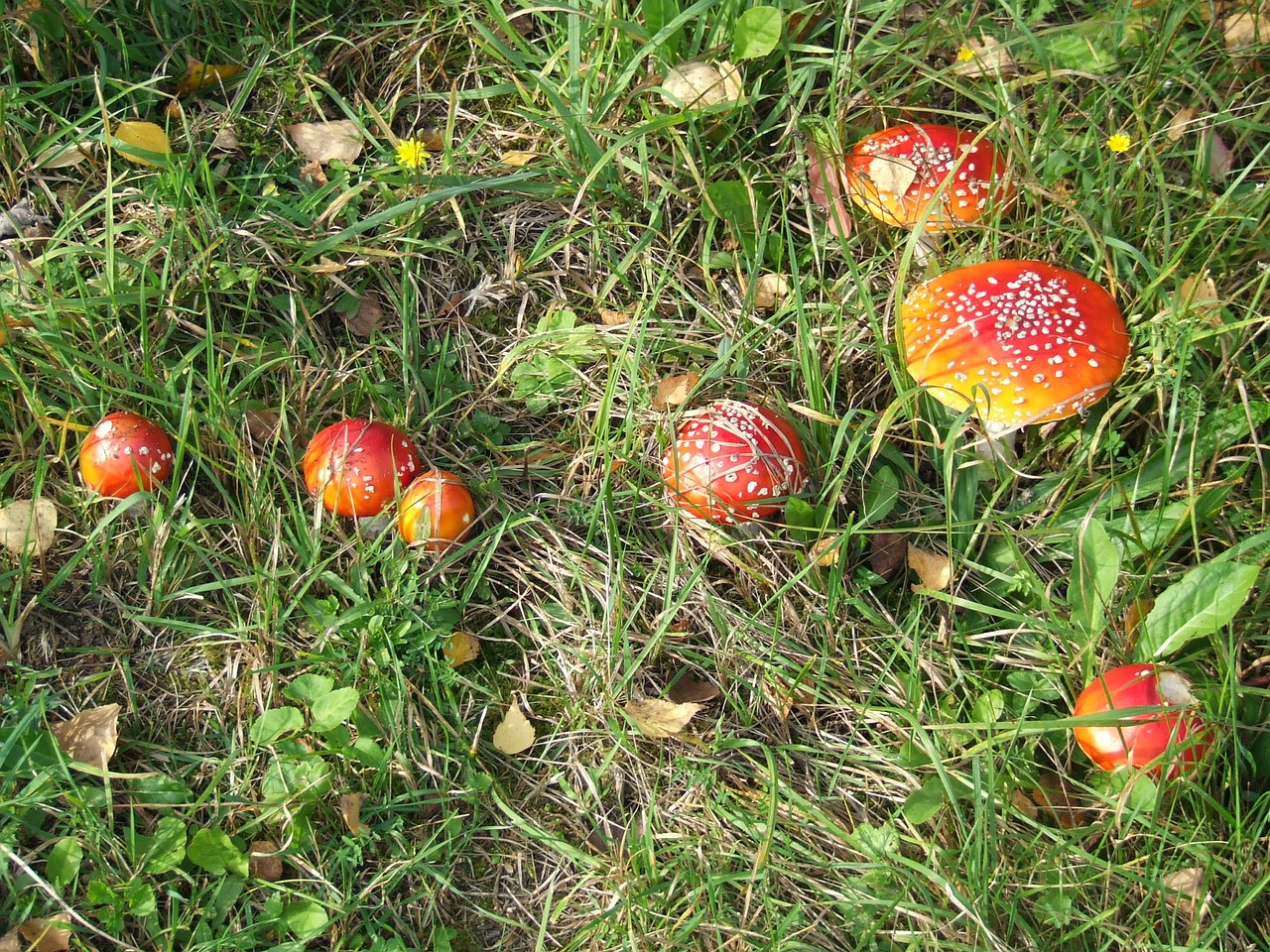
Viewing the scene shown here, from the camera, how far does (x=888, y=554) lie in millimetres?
2602

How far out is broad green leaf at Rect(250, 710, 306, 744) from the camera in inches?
90.7

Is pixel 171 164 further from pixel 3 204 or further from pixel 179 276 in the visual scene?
pixel 3 204

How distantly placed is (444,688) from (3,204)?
6.42 ft

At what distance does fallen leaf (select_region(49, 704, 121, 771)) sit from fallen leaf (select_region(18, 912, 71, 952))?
0.31 metres

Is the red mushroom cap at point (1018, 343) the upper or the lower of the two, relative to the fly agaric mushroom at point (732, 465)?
upper

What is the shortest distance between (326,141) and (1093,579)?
8.11 ft

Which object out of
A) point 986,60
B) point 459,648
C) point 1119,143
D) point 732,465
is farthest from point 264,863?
point 986,60

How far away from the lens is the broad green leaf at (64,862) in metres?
2.15

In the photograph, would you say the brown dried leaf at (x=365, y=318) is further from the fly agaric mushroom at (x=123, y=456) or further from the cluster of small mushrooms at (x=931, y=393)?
the fly agaric mushroom at (x=123, y=456)

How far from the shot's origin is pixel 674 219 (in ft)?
9.98

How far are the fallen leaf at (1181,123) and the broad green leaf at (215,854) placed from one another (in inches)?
116

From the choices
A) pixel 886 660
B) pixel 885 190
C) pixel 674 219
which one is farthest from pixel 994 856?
pixel 674 219

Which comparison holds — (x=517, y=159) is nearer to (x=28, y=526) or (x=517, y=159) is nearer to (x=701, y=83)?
(x=701, y=83)

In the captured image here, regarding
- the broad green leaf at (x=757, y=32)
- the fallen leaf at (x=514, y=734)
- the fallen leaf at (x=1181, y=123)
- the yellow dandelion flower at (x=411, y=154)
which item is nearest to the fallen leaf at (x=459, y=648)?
the fallen leaf at (x=514, y=734)
